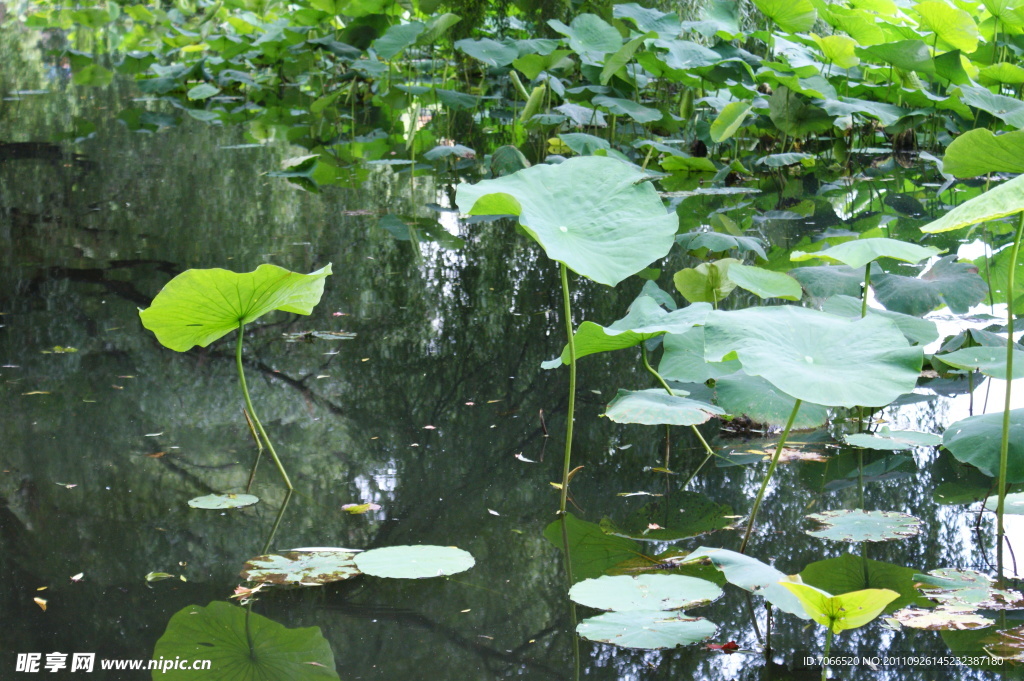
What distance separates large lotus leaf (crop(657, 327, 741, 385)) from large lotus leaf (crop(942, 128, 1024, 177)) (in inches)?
17.8

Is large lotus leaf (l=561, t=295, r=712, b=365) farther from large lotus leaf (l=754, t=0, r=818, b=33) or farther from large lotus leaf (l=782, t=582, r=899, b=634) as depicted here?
large lotus leaf (l=754, t=0, r=818, b=33)

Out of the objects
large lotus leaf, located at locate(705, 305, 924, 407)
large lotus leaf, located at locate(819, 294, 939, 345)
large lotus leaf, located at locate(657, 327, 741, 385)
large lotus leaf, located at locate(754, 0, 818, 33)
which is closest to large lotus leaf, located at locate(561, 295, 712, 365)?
large lotus leaf, located at locate(657, 327, 741, 385)

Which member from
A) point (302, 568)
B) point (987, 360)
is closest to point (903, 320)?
point (987, 360)

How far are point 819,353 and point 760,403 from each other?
1.07 feet

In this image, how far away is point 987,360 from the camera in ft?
4.91

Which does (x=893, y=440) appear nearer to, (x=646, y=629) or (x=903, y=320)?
(x=903, y=320)

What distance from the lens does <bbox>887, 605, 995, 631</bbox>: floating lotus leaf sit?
3.33 ft

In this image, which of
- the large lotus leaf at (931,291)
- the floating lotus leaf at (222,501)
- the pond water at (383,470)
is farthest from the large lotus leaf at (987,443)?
A: the floating lotus leaf at (222,501)

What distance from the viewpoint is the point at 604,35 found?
15.1 ft

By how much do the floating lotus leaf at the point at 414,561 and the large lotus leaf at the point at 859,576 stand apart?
17.1 inches

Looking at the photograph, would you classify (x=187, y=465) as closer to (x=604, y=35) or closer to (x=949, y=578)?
(x=949, y=578)

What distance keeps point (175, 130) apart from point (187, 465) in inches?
149

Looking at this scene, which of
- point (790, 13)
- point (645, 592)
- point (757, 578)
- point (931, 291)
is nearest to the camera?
point (757, 578)

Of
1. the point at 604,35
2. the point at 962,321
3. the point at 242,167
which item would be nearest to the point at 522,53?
the point at 604,35
